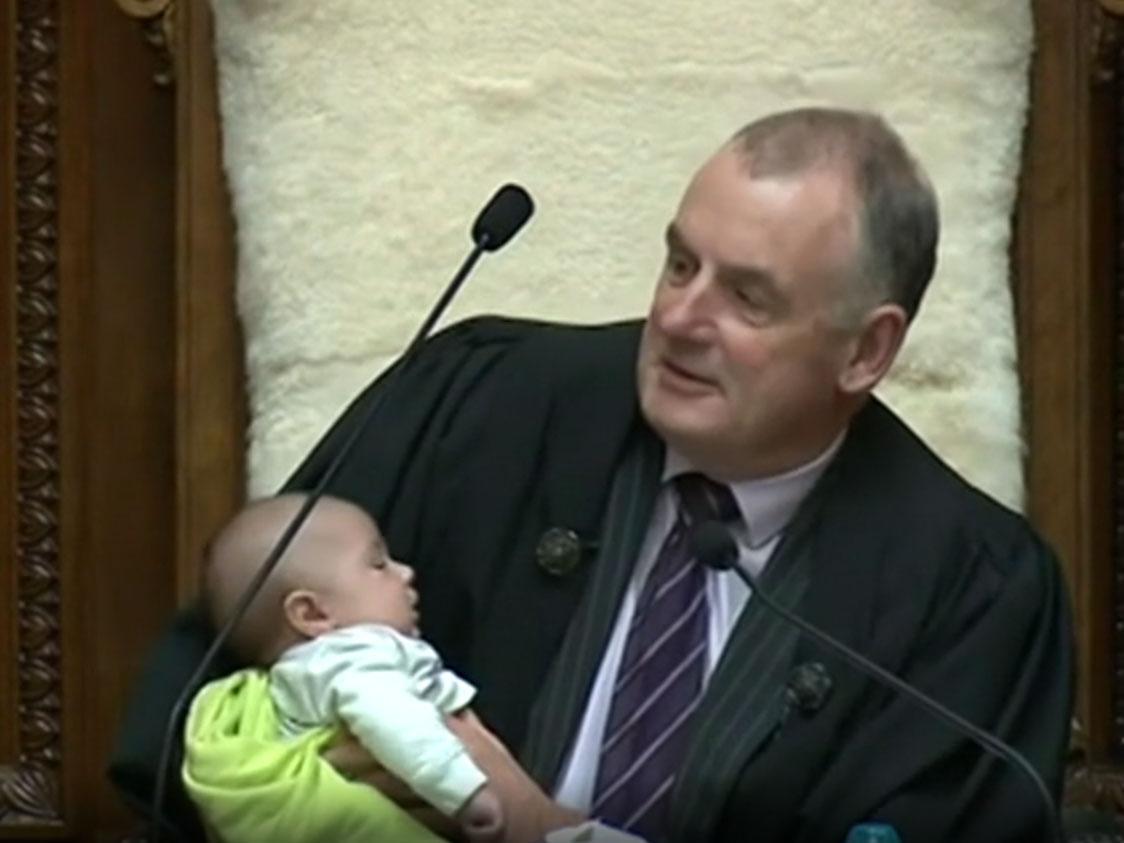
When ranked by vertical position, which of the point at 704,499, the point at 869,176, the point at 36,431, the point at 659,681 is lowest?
the point at 36,431

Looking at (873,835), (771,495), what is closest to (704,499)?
(771,495)

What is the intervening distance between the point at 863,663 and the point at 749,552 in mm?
294

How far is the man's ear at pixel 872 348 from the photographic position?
7.65 feet

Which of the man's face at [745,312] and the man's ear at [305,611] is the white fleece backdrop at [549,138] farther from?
the man's ear at [305,611]

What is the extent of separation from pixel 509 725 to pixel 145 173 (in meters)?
0.84

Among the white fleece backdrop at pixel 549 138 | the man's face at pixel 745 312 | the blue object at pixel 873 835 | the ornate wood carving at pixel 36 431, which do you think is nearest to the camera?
the blue object at pixel 873 835

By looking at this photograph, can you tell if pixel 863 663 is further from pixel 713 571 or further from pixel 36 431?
pixel 36 431

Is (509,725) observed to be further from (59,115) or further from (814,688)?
(59,115)

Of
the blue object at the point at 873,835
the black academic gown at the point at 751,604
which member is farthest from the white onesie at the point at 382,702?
the blue object at the point at 873,835

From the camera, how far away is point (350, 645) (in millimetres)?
2131

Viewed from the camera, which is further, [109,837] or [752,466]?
[109,837]

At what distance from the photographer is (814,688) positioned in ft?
7.43

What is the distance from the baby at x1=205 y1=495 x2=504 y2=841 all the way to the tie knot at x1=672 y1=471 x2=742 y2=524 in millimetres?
222

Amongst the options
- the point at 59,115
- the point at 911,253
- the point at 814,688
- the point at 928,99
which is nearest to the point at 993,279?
the point at 928,99
